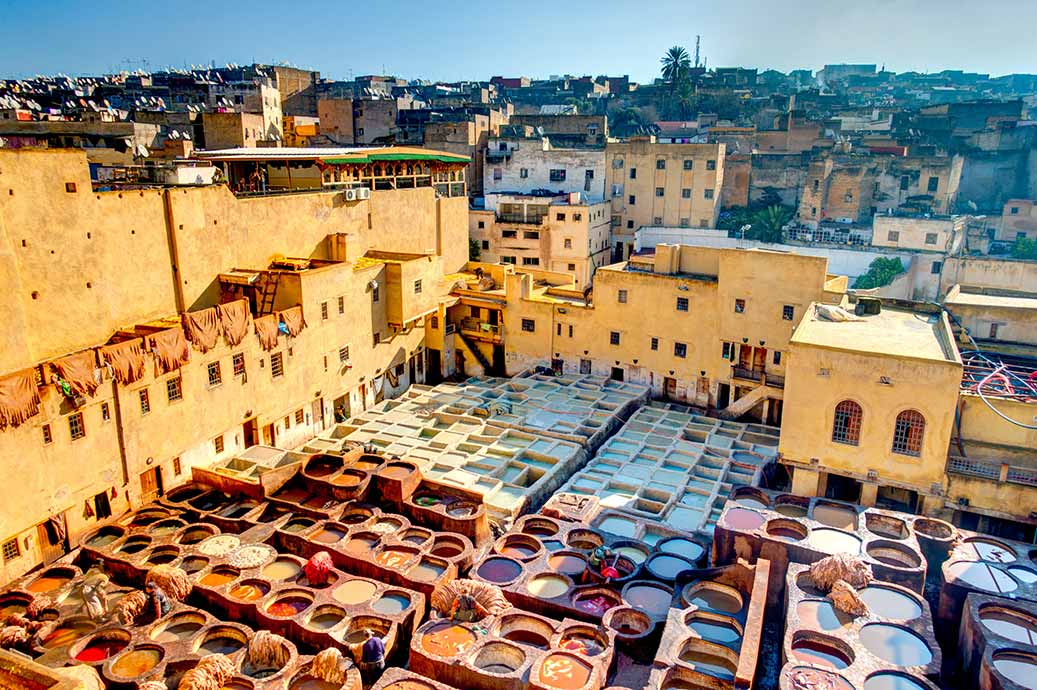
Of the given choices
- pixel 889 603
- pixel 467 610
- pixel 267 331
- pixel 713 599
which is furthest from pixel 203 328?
pixel 889 603

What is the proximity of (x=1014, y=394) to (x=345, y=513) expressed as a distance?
21.3 m

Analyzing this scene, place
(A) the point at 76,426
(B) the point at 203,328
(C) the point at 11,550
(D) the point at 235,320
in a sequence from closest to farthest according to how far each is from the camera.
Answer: (C) the point at 11,550, (A) the point at 76,426, (B) the point at 203,328, (D) the point at 235,320

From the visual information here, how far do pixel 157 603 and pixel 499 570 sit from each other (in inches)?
348

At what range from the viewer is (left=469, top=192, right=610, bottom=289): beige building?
155ft

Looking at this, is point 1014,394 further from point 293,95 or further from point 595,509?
point 293,95

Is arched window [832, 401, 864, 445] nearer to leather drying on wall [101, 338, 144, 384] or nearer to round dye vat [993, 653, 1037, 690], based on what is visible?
round dye vat [993, 653, 1037, 690]

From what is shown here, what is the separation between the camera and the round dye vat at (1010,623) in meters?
16.5

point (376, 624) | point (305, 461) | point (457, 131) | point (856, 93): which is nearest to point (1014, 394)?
point (376, 624)

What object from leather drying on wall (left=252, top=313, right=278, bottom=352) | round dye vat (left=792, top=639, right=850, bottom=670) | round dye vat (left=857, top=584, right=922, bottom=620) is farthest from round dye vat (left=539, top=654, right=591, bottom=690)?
leather drying on wall (left=252, top=313, right=278, bottom=352)

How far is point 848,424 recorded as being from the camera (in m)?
24.2

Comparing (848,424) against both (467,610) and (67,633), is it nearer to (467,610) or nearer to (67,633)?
(467,610)

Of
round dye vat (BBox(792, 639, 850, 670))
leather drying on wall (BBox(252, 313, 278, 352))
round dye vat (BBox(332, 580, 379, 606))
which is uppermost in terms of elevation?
leather drying on wall (BBox(252, 313, 278, 352))

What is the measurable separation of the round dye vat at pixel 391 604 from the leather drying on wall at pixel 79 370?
10.1 meters

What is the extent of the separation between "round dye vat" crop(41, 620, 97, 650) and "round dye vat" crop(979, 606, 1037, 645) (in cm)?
2104
